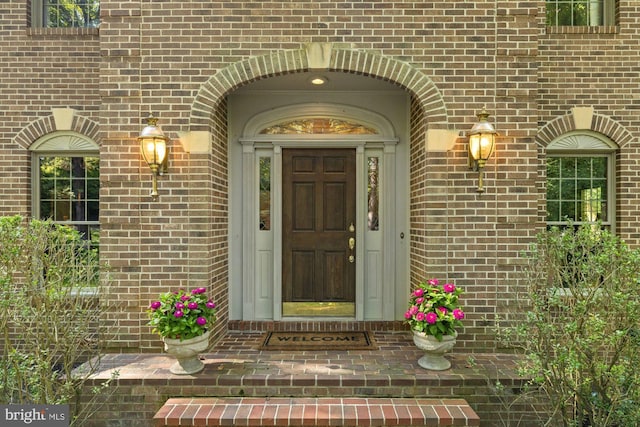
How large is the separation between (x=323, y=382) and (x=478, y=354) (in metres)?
1.74

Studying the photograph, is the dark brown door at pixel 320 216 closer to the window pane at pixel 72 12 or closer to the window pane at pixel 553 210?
the window pane at pixel 553 210

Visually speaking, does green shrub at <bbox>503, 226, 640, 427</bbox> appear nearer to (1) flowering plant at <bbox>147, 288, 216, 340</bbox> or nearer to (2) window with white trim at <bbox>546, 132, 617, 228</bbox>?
(2) window with white trim at <bbox>546, 132, 617, 228</bbox>

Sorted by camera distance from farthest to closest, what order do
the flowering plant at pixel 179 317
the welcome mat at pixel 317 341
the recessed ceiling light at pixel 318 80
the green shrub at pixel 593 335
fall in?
the recessed ceiling light at pixel 318 80
the welcome mat at pixel 317 341
the flowering plant at pixel 179 317
the green shrub at pixel 593 335

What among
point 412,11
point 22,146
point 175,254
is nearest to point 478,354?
point 175,254

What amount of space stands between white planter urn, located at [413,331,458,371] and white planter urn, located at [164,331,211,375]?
2058 millimetres

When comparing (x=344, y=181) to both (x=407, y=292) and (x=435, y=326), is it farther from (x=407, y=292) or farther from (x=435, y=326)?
(x=435, y=326)

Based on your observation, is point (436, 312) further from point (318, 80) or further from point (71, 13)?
point (71, 13)

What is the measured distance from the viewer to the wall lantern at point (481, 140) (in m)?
4.14

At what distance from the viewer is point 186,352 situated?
3797mm

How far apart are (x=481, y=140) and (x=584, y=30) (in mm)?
2343

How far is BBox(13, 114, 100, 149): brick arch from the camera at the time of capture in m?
5.05

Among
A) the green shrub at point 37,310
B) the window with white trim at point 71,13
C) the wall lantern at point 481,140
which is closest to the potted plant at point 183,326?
the green shrub at point 37,310

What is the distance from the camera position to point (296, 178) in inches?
213

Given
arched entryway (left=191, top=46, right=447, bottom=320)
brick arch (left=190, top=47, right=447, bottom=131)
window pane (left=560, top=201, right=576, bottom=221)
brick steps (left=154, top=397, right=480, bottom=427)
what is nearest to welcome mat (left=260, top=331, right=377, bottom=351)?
arched entryway (left=191, top=46, right=447, bottom=320)
